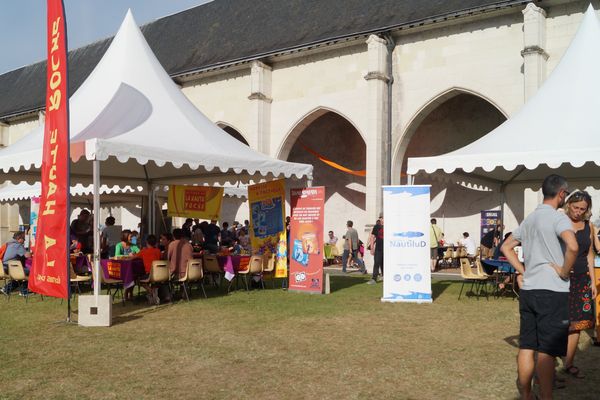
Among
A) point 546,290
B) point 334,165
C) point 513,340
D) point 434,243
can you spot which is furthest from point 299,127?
point 546,290

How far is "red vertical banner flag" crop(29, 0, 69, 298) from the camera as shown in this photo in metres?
6.78

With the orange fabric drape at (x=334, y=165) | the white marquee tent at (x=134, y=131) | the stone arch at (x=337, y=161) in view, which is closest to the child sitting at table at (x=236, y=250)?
the white marquee tent at (x=134, y=131)

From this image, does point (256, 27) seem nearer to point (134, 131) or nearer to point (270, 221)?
point (270, 221)

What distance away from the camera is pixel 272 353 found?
5.58 meters

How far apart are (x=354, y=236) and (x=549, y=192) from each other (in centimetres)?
1097

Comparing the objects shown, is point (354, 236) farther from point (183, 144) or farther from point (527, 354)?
point (527, 354)

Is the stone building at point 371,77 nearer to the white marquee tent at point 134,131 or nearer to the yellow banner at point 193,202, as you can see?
the yellow banner at point 193,202

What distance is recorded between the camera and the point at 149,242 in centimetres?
888

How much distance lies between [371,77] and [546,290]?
45.9 feet

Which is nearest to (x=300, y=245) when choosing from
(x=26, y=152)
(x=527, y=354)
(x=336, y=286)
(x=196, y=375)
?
(x=336, y=286)

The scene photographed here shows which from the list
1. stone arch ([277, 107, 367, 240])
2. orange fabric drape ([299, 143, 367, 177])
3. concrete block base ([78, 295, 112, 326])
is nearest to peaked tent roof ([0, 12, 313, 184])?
concrete block base ([78, 295, 112, 326])

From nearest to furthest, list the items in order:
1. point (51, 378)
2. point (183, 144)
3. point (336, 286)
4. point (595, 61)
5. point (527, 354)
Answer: point (527, 354)
point (51, 378)
point (183, 144)
point (595, 61)
point (336, 286)

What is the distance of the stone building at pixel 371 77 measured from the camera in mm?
15508

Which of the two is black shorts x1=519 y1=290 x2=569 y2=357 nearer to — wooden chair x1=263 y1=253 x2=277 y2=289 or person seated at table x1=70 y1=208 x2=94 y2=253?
wooden chair x1=263 y1=253 x2=277 y2=289
